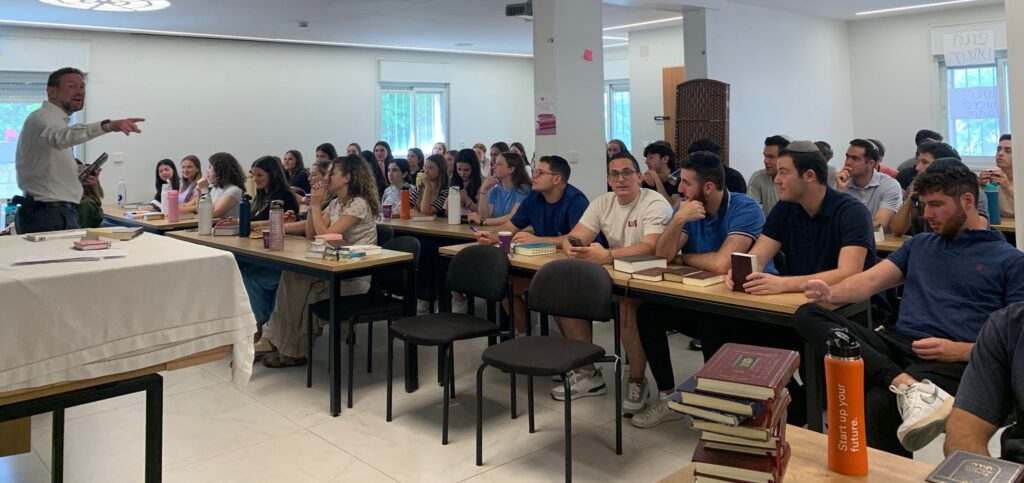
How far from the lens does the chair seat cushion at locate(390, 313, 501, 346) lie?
10.1 feet

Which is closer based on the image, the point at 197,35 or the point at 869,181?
the point at 869,181

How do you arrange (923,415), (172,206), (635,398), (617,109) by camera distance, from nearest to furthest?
(923,415)
(635,398)
(172,206)
(617,109)

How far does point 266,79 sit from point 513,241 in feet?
23.1

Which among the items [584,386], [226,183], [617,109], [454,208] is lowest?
[584,386]

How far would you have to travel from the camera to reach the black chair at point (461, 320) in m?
3.08

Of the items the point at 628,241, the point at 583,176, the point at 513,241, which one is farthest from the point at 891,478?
the point at 583,176

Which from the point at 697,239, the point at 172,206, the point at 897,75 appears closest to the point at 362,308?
the point at 697,239

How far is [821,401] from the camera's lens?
8.07 feet

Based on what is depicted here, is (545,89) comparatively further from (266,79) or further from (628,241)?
(266,79)

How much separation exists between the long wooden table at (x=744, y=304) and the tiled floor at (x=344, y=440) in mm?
621

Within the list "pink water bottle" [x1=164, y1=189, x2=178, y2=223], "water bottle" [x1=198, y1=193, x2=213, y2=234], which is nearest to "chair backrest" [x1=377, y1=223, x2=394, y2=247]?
"water bottle" [x1=198, y1=193, x2=213, y2=234]

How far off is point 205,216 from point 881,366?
161 inches

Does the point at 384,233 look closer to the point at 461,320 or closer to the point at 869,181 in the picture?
the point at 461,320

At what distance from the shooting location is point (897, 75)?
30.7ft
